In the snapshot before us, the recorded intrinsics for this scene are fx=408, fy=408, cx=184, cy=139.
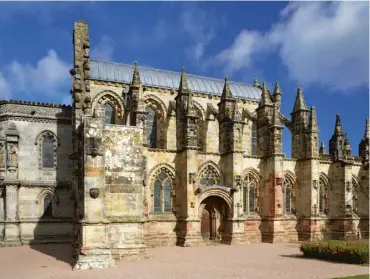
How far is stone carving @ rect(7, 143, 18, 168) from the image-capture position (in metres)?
27.6

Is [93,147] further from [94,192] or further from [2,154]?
[2,154]

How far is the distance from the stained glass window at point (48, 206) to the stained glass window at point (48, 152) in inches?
90.7

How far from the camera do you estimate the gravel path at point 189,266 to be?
15.1 meters

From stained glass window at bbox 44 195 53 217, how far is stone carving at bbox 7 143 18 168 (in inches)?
126

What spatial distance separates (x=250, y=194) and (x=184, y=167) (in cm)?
642

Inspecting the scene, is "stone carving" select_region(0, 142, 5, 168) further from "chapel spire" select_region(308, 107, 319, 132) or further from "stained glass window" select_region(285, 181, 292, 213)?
"chapel spire" select_region(308, 107, 319, 132)

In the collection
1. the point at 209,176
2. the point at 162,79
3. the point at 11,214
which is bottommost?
the point at 11,214

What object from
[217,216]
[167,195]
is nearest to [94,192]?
[167,195]

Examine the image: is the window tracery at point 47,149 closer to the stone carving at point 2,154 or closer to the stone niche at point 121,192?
the stone carving at point 2,154

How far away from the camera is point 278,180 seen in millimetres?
29812

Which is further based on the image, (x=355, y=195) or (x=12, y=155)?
(x=355, y=195)

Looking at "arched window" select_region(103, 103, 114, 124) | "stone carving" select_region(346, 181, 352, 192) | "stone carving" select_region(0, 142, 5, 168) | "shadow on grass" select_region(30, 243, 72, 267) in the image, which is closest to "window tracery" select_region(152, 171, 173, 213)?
"shadow on grass" select_region(30, 243, 72, 267)

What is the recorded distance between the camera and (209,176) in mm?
28906

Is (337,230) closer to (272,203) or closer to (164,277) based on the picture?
(272,203)
